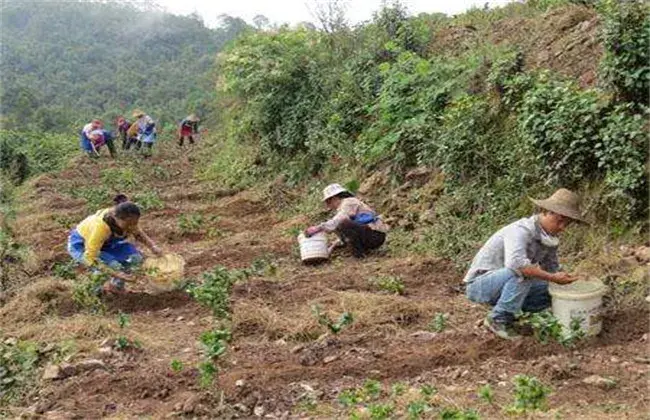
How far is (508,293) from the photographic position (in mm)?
4527

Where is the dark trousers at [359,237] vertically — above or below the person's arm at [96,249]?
below

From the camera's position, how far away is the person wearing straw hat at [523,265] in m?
4.41

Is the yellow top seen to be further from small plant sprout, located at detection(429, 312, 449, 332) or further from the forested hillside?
the forested hillside

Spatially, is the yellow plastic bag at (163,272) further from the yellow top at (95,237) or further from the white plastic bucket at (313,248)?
the white plastic bucket at (313,248)

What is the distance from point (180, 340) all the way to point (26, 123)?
31.2 m

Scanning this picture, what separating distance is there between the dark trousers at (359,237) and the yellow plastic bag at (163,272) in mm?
1656

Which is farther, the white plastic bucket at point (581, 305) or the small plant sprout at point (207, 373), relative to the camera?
the white plastic bucket at point (581, 305)

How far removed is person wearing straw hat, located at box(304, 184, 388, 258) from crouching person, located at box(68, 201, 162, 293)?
1.74m

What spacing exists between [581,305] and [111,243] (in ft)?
13.1

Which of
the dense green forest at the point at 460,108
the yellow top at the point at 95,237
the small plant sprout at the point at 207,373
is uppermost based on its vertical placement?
the dense green forest at the point at 460,108

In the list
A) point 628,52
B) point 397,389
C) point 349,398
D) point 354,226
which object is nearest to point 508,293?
point 397,389

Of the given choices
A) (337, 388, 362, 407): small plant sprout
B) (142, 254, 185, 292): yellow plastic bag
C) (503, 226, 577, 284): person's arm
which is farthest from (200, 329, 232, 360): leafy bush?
(142, 254, 185, 292): yellow plastic bag

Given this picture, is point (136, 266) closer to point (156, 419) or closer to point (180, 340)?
point (180, 340)

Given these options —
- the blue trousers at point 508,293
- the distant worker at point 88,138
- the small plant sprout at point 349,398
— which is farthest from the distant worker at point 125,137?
the small plant sprout at point 349,398
